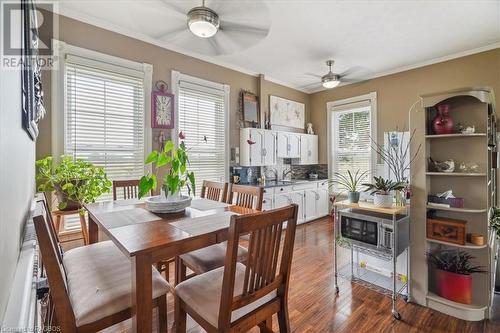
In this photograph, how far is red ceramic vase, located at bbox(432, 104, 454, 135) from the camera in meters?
2.06

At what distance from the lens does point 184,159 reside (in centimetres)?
175

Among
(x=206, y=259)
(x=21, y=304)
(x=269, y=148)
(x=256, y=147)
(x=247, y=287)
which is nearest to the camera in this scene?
(x=21, y=304)

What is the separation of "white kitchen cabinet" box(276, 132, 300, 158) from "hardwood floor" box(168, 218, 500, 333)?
2.51 m

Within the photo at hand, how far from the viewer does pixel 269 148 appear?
14.8 feet

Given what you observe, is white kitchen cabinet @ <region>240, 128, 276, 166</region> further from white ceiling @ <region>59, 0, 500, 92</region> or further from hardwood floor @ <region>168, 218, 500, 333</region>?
hardwood floor @ <region>168, 218, 500, 333</region>

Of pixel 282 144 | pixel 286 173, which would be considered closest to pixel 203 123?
pixel 282 144

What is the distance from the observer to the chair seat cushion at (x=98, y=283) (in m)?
1.20

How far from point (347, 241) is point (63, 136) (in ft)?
10.5

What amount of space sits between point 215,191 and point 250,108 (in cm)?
227

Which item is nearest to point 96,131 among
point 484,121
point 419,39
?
point 484,121

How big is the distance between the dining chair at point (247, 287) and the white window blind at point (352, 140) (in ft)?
13.3

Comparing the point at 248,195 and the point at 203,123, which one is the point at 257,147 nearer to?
the point at 203,123

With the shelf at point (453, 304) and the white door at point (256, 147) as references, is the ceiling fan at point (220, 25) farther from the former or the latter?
the shelf at point (453, 304)

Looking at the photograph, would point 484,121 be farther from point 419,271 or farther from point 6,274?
point 6,274
